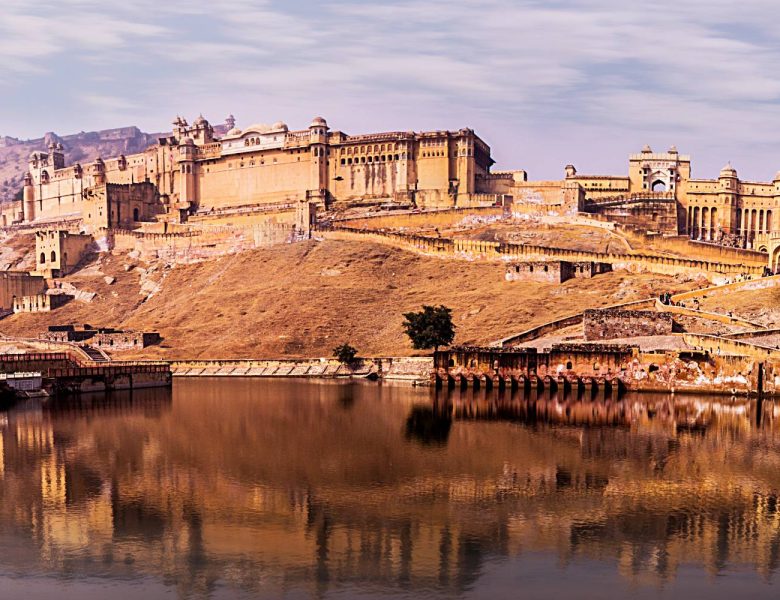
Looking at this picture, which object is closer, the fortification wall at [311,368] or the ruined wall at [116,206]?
the fortification wall at [311,368]

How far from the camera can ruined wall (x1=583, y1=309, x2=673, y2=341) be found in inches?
1992

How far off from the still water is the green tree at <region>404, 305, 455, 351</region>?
12285mm

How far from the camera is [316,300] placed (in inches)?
2662

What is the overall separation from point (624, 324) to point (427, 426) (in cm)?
1657

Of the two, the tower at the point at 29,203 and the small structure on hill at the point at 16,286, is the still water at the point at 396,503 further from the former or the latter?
the tower at the point at 29,203

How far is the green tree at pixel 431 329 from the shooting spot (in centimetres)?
5419

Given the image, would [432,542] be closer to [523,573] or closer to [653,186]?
[523,573]

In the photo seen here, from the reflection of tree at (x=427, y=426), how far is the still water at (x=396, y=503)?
0.13 m

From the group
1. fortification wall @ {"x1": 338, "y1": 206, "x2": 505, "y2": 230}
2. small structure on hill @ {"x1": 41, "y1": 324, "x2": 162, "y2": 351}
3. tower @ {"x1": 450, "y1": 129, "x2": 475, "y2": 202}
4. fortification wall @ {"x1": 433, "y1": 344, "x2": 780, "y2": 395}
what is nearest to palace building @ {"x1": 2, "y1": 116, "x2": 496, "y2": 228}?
tower @ {"x1": 450, "y1": 129, "x2": 475, "y2": 202}

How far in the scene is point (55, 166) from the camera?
119375 mm

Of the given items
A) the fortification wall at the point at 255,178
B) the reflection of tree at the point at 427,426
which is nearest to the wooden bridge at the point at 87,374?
the reflection of tree at the point at 427,426

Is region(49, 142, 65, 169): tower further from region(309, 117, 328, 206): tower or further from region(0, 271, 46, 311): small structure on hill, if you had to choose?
region(309, 117, 328, 206): tower

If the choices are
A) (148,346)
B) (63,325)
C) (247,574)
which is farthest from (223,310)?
(247,574)

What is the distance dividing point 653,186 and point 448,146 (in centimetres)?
1754
